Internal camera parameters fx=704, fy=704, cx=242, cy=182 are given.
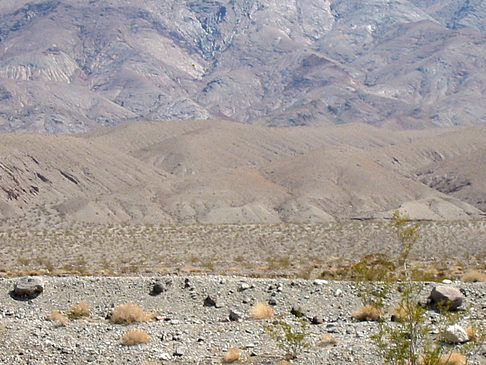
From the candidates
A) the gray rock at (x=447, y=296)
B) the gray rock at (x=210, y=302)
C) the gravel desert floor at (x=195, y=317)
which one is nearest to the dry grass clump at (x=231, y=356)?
the gravel desert floor at (x=195, y=317)

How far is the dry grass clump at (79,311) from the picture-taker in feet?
62.3

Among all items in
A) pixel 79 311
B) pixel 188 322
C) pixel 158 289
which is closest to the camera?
pixel 188 322

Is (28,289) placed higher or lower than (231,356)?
lower

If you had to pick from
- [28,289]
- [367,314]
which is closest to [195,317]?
[367,314]

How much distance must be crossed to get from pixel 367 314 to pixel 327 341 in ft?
7.74

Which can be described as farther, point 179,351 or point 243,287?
point 243,287

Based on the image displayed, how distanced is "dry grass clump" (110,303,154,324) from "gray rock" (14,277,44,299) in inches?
120

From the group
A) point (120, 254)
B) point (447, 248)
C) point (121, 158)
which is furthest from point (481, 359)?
point (121, 158)

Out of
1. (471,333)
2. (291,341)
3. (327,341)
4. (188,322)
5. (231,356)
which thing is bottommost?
(188,322)

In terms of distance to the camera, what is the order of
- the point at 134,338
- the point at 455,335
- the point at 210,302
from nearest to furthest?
the point at 455,335
the point at 134,338
the point at 210,302

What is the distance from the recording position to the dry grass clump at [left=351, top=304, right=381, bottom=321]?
1780cm

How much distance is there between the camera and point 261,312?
18.6 metres

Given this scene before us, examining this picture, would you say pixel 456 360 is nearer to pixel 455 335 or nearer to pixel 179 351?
pixel 455 335

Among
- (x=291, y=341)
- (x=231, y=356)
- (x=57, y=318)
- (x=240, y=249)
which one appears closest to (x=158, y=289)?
(x=57, y=318)
